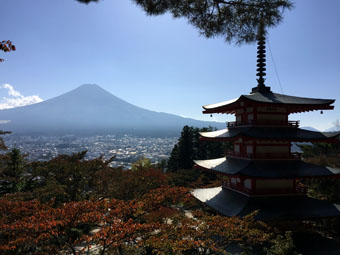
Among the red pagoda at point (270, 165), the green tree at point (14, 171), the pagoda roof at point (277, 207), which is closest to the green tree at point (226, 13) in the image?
the red pagoda at point (270, 165)

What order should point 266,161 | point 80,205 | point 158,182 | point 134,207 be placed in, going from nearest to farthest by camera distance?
point 80,205, point 134,207, point 266,161, point 158,182

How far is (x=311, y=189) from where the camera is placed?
20000 millimetres

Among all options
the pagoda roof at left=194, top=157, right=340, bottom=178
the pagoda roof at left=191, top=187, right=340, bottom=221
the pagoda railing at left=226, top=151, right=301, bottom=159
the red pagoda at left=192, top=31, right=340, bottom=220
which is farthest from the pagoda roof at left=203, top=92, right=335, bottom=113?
the pagoda roof at left=191, top=187, right=340, bottom=221

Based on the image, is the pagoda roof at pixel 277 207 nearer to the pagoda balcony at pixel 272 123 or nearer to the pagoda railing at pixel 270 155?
the pagoda railing at pixel 270 155

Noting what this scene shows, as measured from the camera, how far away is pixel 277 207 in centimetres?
1126

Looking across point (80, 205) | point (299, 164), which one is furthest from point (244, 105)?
point (80, 205)

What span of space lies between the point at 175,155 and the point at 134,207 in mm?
30169

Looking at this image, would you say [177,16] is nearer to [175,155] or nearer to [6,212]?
[6,212]

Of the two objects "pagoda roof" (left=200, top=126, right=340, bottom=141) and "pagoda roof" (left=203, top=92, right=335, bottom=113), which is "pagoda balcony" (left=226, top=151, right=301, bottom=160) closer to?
"pagoda roof" (left=200, top=126, right=340, bottom=141)

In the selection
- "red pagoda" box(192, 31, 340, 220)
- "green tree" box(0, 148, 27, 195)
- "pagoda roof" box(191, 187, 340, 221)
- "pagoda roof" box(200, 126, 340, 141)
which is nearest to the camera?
"pagoda roof" box(191, 187, 340, 221)

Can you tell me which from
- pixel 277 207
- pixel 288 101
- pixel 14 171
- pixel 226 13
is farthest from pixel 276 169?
pixel 14 171

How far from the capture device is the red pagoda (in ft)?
36.9

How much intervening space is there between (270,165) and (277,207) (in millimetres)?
2069

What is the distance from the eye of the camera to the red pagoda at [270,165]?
36.9 feet
